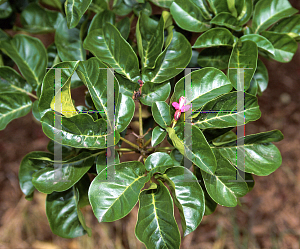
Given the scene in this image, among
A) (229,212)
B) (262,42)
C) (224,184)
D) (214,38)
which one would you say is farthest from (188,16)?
(229,212)

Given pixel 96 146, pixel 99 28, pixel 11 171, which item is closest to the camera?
pixel 96 146

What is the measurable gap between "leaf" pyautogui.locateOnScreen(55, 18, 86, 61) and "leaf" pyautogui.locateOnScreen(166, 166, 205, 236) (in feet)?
1.33

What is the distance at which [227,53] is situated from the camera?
0.68 m

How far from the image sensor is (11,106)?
26.8 inches

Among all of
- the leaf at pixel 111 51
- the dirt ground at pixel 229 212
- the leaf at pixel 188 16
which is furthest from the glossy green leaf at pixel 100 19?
the dirt ground at pixel 229 212

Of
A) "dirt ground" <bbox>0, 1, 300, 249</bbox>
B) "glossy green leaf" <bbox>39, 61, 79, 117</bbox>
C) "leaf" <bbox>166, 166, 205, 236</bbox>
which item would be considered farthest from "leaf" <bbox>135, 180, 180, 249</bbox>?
"dirt ground" <bbox>0, 1, 300, 249</bbox>

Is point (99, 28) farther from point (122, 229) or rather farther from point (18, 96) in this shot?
point (122, 229)

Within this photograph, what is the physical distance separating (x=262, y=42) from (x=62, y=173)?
577mm

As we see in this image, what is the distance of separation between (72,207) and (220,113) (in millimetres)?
453

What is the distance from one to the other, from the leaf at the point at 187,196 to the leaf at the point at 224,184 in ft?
0.12

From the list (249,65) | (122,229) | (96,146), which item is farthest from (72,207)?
(122,229)

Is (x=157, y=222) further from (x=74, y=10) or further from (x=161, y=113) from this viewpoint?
(x=74, y=10)

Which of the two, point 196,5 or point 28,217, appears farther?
point 28,217

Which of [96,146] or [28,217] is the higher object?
[96,146]
